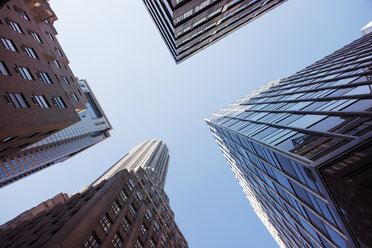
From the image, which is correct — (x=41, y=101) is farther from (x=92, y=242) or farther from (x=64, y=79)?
(x=92, y=242)

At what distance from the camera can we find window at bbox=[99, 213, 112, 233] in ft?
72.1

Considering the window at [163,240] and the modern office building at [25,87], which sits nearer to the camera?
the modern office building at [25,87]

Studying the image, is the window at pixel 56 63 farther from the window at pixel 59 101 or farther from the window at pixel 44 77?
the window at pixel 59 101

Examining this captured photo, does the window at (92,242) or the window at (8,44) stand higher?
the window at (8,44)

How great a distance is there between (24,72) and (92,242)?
60.0 ft

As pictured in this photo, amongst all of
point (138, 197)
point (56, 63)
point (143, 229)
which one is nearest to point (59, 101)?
point (56, 63)

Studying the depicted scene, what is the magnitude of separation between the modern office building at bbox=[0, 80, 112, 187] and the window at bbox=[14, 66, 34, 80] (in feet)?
287

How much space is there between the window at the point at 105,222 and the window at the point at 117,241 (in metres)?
1.54

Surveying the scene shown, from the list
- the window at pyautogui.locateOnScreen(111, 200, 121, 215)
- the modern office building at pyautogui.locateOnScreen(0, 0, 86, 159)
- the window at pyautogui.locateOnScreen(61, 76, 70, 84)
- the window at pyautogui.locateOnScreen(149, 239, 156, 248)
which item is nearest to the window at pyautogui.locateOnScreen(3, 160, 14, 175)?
the window at pyautogui.locateOnScreen(61, 76, 70, 84)

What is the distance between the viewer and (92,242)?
19.4 m

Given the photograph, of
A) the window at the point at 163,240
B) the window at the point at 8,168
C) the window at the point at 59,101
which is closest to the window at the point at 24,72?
the window at the point at 59,101

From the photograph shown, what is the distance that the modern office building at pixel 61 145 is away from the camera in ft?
375

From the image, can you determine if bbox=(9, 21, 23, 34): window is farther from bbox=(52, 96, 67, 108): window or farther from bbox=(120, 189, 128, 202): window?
bbox=(120, 189, 128, 202): window

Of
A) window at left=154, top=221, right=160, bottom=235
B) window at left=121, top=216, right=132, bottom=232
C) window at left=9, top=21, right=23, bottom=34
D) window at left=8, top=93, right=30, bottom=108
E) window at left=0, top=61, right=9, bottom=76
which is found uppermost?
window at left=9, top=21, right=23, bottom=34
